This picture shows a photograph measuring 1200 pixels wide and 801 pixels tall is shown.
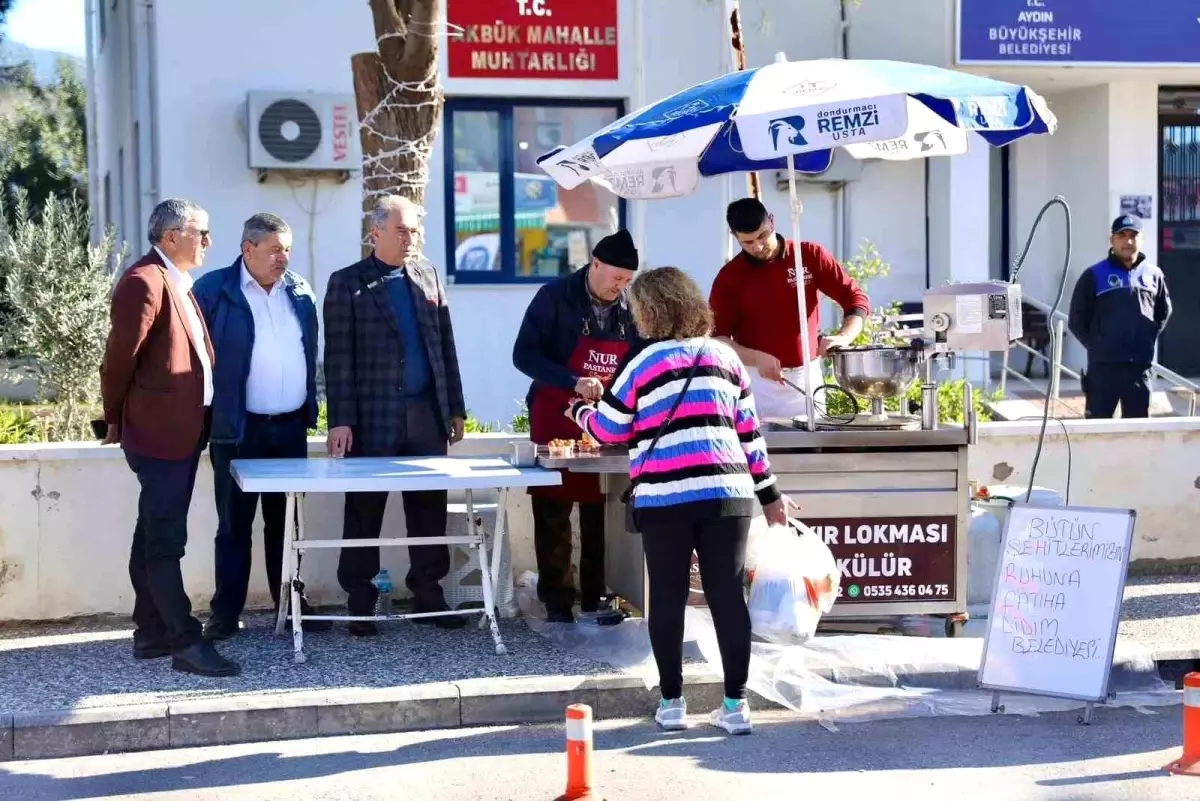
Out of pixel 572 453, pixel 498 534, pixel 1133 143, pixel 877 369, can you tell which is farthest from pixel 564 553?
pixel 1133 143

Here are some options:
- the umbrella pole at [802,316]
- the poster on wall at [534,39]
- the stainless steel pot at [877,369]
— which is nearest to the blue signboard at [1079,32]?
the poster on wall at [534,39]

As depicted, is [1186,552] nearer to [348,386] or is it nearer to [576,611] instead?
[576,611]

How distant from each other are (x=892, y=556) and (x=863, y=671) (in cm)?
73

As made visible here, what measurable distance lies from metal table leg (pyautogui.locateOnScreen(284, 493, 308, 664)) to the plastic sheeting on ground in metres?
1.17

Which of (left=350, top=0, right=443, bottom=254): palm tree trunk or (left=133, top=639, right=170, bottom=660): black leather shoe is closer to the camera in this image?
(left=133, top=639, right=170, bottom=660): black leather shoe

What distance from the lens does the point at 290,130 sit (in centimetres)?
1289

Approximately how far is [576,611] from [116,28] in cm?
1118

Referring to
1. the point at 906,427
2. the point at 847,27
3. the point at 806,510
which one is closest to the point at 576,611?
the point at 806,510

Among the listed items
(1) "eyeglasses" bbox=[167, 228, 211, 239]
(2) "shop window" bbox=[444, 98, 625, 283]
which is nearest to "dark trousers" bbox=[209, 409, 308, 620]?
(1) "eyeglasses" bbox=[167, 228, 211, 239]

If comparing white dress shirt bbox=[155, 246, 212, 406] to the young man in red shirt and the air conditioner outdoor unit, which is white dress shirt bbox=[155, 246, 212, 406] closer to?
the young man in red shirt

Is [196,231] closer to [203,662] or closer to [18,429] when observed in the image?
[203,662]

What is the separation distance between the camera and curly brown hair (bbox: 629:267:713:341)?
19.7 feet

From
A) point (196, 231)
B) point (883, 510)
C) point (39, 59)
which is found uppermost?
point (39, 59)

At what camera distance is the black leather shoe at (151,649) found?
23.1 ft
